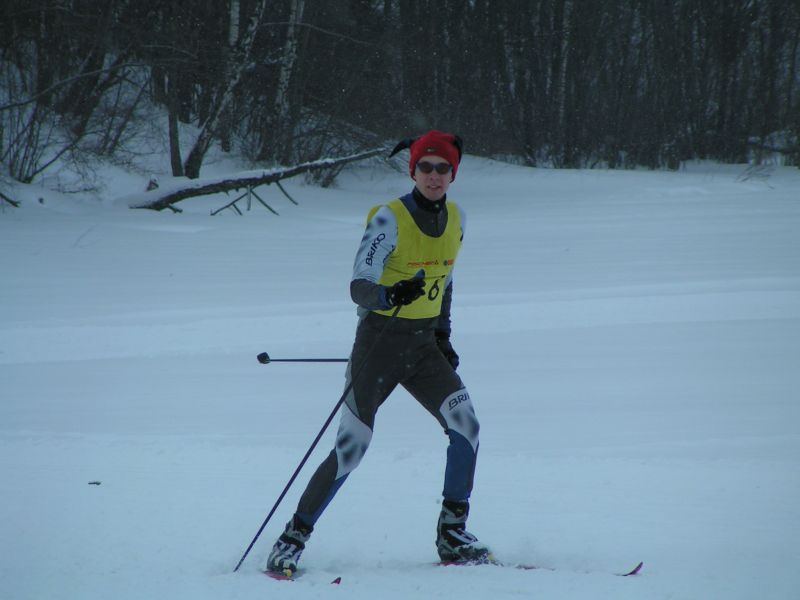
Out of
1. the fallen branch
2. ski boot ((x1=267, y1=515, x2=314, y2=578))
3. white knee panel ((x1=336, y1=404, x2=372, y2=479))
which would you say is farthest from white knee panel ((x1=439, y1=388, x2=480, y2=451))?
the fallen branch

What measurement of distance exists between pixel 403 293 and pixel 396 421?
8.24 ft

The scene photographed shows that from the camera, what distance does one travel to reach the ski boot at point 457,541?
10.2ft

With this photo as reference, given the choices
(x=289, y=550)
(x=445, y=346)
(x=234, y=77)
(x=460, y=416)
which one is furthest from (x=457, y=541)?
(x=234, y=77)

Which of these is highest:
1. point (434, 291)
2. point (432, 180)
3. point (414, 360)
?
point (432, 180)

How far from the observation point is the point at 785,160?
75.2ft

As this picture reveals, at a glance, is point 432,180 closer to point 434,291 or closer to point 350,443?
point 434,291

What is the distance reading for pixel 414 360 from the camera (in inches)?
122

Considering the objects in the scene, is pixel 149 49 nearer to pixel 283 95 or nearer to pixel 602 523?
pixel 283 95

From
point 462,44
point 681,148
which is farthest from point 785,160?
point 462,44

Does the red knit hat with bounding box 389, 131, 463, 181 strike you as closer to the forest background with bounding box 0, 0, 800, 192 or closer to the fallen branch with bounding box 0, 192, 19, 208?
the fallen branch with bounding box 0, 192, 19, 208

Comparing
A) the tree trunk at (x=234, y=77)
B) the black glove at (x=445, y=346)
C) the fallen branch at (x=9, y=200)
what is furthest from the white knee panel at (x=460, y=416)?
the tree trunk at (x=234, y=77)

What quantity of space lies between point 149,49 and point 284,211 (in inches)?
152

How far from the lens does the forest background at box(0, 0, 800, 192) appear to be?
55.5 feet

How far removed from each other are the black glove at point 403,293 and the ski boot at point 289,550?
0.95 meters
